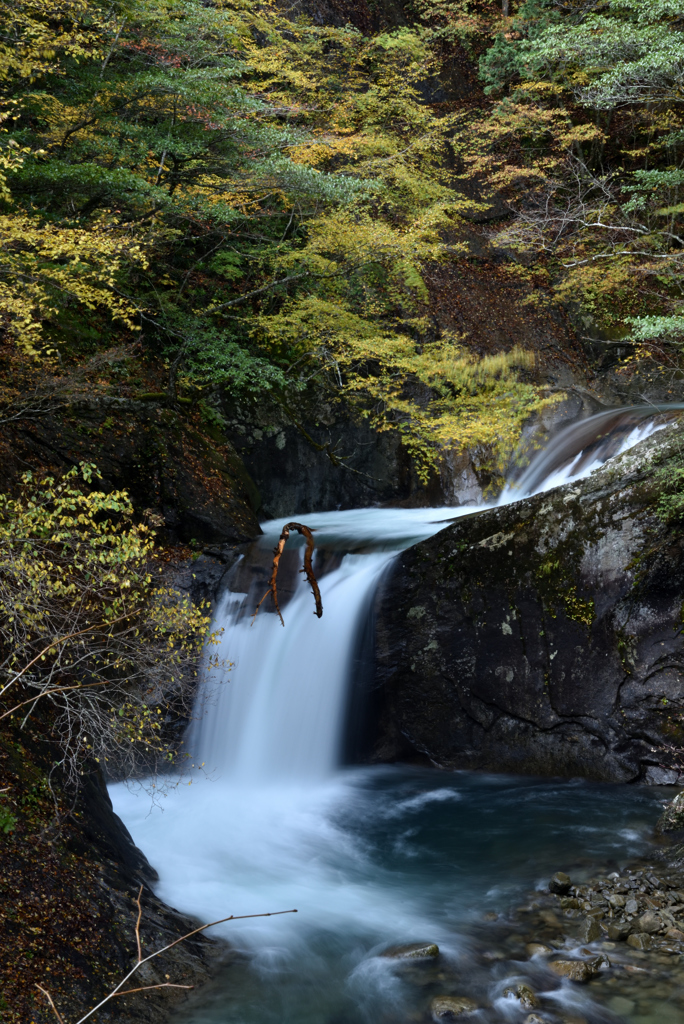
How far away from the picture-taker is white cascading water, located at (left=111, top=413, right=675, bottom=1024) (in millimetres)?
4680

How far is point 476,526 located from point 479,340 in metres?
7.56

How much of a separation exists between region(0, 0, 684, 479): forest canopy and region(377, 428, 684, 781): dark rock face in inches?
77.2

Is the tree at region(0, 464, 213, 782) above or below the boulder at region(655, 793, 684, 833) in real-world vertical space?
above

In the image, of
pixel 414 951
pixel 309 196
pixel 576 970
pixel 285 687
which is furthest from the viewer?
pixel 309 196

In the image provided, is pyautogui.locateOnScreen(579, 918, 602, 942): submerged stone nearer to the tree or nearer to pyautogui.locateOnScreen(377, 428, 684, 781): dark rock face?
pyautogui.locateOnScreen(377, 428, 684, 781): dark rock face

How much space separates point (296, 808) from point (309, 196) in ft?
27.0

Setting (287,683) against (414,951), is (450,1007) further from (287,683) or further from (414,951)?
(287,683)

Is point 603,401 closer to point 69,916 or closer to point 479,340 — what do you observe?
point 479,340

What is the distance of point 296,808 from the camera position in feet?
22.7

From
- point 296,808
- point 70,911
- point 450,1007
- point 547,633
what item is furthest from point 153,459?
point 450,1007

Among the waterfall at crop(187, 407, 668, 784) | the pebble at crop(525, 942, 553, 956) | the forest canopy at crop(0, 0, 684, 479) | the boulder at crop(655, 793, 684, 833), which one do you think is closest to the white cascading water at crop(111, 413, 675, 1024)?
the waterfall at crop(187, 407, 668, 784)

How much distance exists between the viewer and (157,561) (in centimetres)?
812

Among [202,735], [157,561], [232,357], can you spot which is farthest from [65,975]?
[232,357]

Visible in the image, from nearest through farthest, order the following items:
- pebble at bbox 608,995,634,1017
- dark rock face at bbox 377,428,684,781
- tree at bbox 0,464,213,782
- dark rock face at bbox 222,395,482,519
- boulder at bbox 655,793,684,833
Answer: pebble at bbox 608,995,634,1017 → tree at bbox 0,464,213,782 → boulder at bbox 655,793,684,833 → dark rock face at bbox 377,428,684,781 → dark rock face at bbox 222,395,482,519
